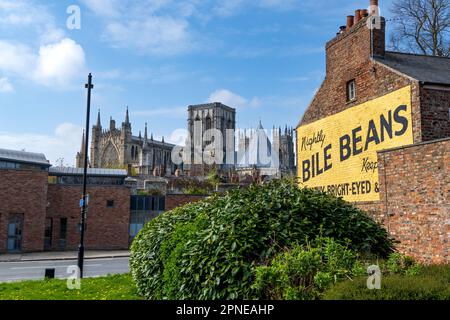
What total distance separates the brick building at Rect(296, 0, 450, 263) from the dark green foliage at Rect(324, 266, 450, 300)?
643 cm

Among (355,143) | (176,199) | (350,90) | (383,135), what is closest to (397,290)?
(383,135)

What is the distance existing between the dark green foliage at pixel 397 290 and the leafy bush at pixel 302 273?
0.46 meters

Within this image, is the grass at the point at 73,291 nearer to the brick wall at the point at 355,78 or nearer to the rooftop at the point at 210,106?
the brick wall at the point at 355,78

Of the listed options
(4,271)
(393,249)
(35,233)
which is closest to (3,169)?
(35,233)

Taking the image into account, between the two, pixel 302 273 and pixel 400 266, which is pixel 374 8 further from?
pixel 302 273

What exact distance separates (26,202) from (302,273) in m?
28.7

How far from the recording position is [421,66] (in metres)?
16.3

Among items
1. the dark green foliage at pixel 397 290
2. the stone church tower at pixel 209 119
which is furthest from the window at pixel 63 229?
the stone church tower at pixel 209 119

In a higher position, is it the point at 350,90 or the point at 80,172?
the point at 350,90

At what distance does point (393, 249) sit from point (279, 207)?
232 centimetres

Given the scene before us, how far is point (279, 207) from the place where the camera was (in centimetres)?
743

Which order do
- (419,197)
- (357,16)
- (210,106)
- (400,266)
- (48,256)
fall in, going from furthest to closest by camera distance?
1. (210,106)
2. (48,256)
3. (357,16)
4. (419,197)
5. (400,266)

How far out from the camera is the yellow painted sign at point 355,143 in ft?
46.8
